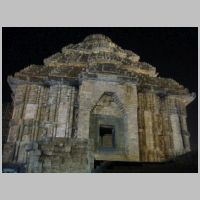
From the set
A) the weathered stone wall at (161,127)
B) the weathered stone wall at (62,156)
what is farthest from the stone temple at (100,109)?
the weathered stone wall at (62,156)

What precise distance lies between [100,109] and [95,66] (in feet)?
7.84

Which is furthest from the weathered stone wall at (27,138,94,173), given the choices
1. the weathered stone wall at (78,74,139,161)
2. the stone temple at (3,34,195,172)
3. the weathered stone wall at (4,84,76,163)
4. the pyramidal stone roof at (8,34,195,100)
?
the pyramidal stone roof at (8,34,195,100)

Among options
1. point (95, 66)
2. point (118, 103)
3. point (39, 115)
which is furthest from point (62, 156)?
point (95, 66)

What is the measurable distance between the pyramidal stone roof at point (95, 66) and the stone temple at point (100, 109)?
0.17 feet

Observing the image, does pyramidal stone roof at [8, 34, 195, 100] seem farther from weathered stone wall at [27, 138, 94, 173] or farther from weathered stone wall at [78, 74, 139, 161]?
weathered stone wall at [27, 138, 94, 173]

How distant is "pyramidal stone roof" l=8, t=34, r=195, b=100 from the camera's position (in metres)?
15.1

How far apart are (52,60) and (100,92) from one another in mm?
4241

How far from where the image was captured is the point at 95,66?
15.1 meters

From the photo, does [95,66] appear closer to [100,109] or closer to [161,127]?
[100,109]

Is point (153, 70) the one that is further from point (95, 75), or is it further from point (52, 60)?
point (52, 60)

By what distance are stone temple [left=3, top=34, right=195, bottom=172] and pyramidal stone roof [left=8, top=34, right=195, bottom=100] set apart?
5 cm

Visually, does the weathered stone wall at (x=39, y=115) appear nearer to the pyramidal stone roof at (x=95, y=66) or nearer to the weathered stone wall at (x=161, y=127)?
the pyramidal stone roof at (x=95, y=66)

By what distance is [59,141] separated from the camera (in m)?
10.1

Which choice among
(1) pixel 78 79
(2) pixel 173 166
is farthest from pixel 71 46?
(2) pixel 173 166
